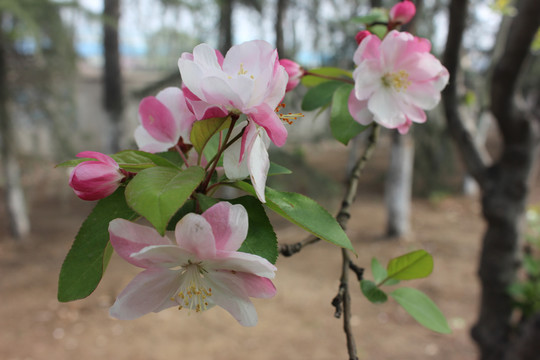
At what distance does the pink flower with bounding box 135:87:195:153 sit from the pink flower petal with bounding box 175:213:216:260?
175 millimetres

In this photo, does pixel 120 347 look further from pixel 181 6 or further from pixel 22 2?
pixel 181 6

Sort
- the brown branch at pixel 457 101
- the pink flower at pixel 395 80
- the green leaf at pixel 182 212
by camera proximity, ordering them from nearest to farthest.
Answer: the green leaf at pixel 182 212
the pink flower at pixel 395 80
the brown branch at pixel 457 101

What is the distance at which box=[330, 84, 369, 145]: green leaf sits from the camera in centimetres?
54

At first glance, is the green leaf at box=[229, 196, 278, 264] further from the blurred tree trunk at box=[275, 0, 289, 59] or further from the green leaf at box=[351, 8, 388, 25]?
the blurred tree trunk at box=[275, 0, 289, 59]

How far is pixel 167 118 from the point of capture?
0.49 meters

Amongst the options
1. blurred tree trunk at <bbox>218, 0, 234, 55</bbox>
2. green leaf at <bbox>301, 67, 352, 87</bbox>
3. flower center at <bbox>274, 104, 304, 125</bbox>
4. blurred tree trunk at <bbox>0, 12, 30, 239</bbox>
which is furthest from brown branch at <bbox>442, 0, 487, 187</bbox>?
blurred tree trunk at <bbox>0, 12, 30, 239</bbox>

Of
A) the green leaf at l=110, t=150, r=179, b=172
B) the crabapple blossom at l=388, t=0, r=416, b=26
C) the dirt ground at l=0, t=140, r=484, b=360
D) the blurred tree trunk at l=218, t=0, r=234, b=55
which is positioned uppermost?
the crabapple blossom at l=388, t=0, r=416, b=26

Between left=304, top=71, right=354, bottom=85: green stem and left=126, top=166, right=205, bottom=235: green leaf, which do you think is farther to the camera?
left=304, top=71, right=354, bottom=85: green stem

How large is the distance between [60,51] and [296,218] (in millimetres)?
5384

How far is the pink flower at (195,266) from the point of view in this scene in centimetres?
34

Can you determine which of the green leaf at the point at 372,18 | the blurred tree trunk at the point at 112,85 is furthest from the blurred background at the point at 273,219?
the green leaf at the point at 372,18

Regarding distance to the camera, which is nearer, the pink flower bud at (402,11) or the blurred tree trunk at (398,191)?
the pink flower bud at (402,11)

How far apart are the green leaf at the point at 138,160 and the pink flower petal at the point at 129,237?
72 millimetres

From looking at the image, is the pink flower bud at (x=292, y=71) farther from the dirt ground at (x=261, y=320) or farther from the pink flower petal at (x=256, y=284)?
the dirt ground at (x=261, y=320)
